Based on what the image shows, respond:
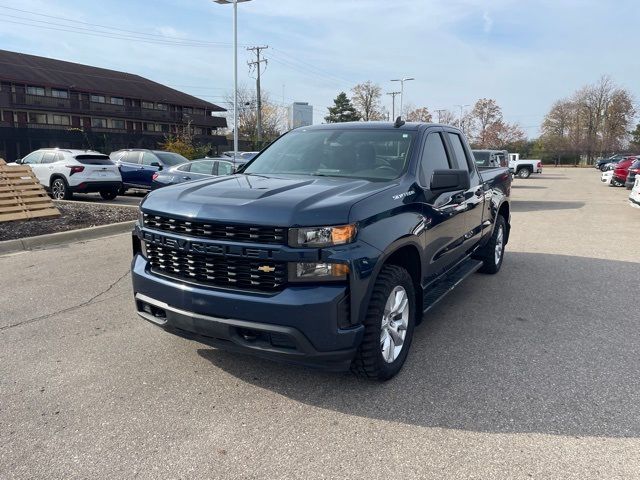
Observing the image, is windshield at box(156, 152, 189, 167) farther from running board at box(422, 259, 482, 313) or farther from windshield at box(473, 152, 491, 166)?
running board at box(422, 259, 482, 313)

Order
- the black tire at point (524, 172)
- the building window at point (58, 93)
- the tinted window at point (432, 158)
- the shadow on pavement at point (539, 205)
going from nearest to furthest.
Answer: the tinted window at point (432, 158) < the shadow on pavement at point (539, 205) < the black tire at point (524, 172) < the building window at point (58, 93)

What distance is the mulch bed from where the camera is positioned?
29.1 ft

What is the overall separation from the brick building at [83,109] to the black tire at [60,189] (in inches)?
1023

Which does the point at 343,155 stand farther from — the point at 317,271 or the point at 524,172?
the point at 524,172

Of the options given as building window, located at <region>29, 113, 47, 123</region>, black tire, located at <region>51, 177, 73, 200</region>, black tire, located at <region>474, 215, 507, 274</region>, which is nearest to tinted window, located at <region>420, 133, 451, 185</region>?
black tire, located at <region>474, 215, 507, 274</region>

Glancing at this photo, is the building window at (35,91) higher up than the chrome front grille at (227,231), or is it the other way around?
the building window at (35,91)

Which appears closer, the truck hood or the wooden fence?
the truck hood

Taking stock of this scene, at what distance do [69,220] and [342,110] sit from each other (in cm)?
6977

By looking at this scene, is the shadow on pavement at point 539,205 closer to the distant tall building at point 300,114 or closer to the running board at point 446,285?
the running board at point 446,285

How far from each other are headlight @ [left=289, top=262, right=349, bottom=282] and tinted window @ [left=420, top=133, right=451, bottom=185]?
1.47 metres

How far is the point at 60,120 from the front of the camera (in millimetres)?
46406

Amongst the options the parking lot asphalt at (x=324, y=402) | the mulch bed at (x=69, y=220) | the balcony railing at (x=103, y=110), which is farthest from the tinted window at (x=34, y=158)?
the balcony railing at (x=103, y=110)

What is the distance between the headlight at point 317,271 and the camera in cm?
292

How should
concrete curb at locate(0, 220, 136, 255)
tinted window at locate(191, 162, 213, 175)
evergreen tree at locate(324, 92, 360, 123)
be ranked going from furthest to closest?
1. evergreen tree at locate(324, 92, 360, 123)
2. tinted window at locate(191, 162, 213, 175)
3. concrete curb at locate(0, 220, 136, 255)
